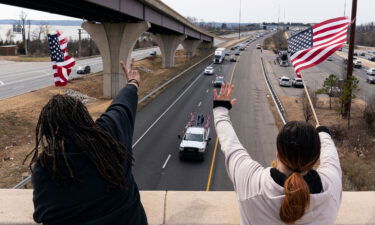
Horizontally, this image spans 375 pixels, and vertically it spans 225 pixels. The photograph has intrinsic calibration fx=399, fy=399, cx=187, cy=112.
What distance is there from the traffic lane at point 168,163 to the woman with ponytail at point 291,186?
15.8 m

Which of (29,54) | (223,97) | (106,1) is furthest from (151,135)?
(29,54)

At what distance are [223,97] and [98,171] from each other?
1.27 metres

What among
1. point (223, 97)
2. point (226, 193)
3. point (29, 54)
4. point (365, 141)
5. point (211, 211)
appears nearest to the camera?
point (223, 97)

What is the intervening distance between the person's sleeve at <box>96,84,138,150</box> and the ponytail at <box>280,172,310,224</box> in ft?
3.55

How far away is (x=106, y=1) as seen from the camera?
28469 mm

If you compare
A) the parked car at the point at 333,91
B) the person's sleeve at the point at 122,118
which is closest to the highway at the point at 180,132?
Answer: the parked car at the point at 333,91

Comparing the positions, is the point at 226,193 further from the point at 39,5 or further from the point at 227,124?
the point at 39,5

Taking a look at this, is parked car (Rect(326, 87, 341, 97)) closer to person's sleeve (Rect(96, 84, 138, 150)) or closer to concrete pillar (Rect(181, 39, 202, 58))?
person's sleeve (Rect(96, 84, 138, 150))

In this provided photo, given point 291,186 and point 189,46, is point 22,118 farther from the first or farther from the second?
point 189,46

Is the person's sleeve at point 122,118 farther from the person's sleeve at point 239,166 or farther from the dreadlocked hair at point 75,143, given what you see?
the person's sleeve at point 239,166

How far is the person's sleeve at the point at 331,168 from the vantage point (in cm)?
237

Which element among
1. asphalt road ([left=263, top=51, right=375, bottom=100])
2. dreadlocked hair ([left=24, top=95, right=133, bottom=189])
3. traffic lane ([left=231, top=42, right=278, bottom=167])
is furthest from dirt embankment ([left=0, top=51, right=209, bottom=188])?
asphalt road ([left=263, top=51, right=375, bottom=100])

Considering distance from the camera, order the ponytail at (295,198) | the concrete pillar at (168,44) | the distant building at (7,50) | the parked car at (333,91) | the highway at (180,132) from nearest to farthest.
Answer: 1. the ponytail at (295,198)
2. the highway at (180,132)
3. the parked car at (333,91)
4. the concrete pillar at (168,44)
5. the distant building at (7,50)

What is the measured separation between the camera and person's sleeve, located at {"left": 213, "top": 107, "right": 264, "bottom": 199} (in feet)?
7.63
